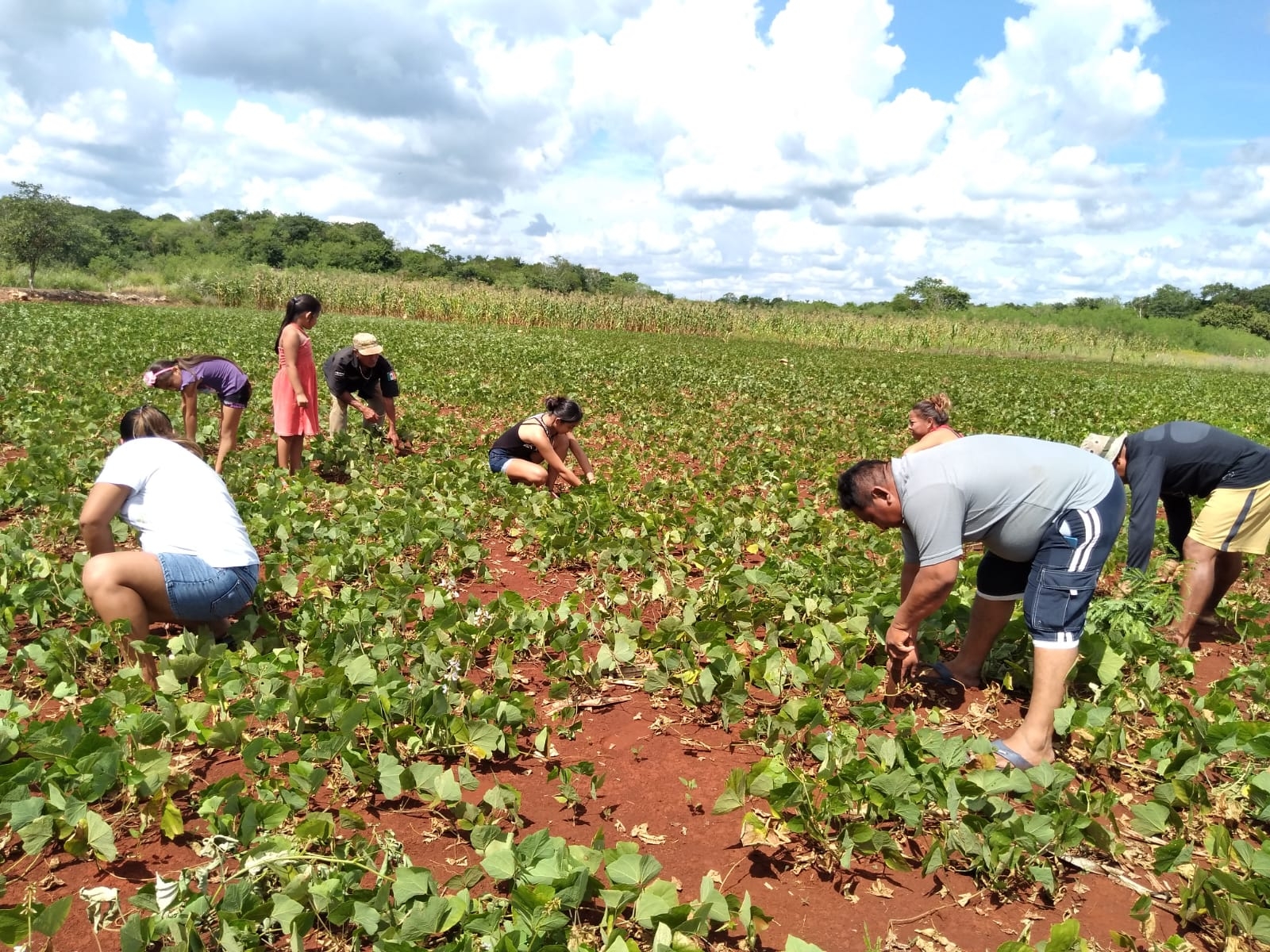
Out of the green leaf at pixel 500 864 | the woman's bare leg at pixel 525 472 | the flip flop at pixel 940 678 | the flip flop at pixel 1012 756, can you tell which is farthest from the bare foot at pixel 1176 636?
the woman's bare leg at pixel 525 472

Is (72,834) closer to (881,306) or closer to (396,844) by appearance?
(396,844)

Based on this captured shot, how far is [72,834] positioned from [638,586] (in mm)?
2901

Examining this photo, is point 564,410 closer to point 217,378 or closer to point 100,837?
point 217,378

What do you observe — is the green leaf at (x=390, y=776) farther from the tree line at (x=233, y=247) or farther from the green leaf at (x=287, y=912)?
the tree line at (x=233, y=247)

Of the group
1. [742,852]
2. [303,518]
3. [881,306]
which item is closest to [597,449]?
[303,518]

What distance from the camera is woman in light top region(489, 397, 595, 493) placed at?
244 inches

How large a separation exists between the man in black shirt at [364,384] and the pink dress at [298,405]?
764 millimetres

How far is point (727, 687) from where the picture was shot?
3.44 metres

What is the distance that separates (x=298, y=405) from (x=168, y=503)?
10.4ft

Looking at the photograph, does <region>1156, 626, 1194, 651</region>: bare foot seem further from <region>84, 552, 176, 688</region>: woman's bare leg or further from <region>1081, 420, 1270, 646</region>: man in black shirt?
<region>84, 552, 176, 688</region>: woman's bare leg

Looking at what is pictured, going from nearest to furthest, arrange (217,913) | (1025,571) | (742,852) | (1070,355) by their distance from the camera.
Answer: (217,913)
(742,852)
(1025,571)
(1070,355)

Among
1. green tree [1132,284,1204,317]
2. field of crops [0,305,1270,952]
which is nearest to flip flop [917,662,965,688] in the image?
field of crops [0,305,1270,952]

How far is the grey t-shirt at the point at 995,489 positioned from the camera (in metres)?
Result: 2.88

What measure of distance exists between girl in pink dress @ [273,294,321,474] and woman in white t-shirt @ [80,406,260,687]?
9.08 feet
